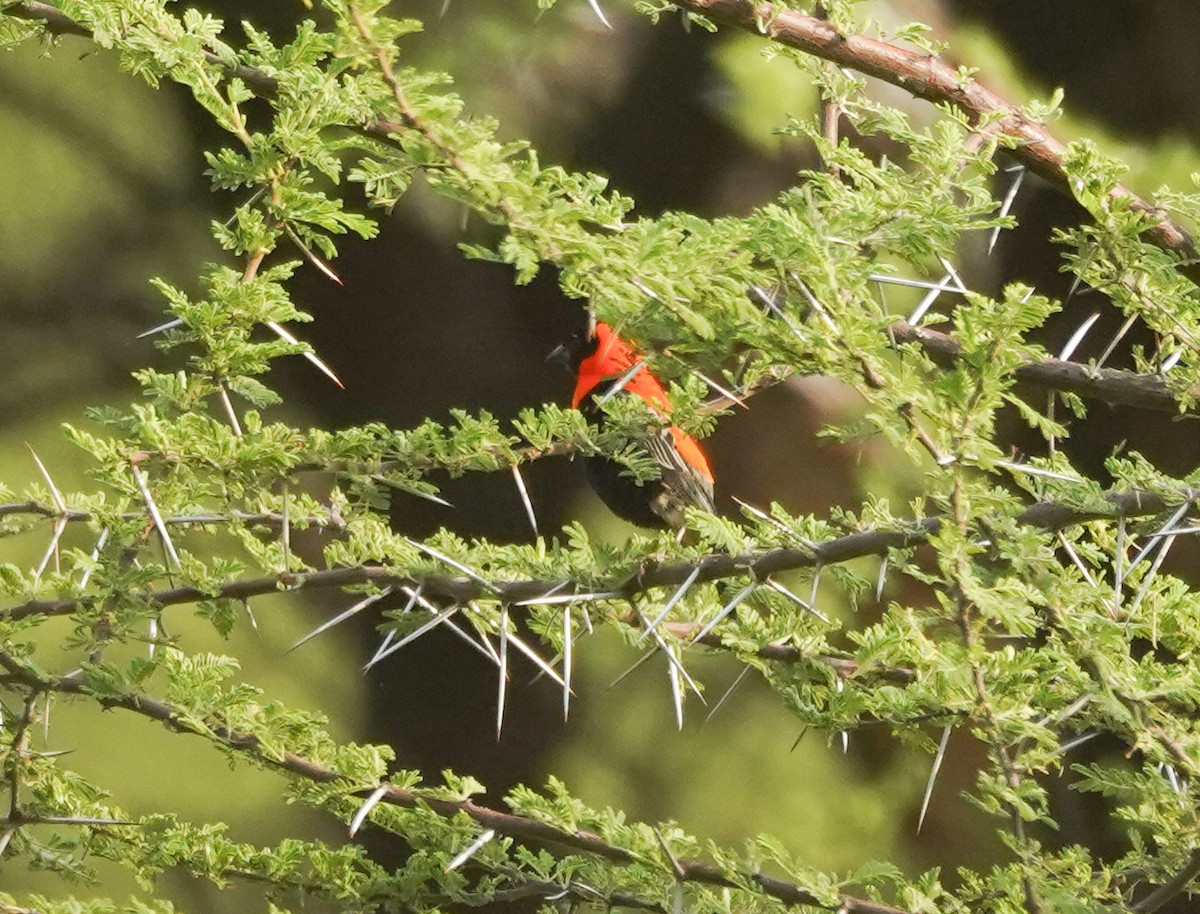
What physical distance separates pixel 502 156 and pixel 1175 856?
102 cm

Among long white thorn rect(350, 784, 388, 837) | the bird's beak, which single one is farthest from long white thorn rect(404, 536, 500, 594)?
the bird's beak

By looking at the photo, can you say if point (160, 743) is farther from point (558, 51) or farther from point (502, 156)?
point (502, 156)

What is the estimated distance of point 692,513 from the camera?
3.95 ft

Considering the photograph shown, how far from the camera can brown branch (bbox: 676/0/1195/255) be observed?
49.9 inches

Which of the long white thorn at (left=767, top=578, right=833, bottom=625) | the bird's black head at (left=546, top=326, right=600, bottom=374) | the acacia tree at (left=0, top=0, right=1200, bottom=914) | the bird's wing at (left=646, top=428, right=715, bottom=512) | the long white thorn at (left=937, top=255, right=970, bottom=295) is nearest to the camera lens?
the acacia tree at (left=0, top=0, right=1200, bottom=914)

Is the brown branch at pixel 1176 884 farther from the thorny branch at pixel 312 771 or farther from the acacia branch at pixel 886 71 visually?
the acacia branch at pixel 886 71

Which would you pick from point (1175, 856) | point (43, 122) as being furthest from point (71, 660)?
point (1175, 856)

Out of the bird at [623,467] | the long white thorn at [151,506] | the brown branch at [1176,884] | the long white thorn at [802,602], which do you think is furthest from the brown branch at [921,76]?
the bird at [623,467]

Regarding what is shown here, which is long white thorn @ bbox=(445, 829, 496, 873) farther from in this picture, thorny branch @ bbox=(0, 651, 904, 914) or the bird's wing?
the bird's wing

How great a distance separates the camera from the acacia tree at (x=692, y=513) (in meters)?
0.81

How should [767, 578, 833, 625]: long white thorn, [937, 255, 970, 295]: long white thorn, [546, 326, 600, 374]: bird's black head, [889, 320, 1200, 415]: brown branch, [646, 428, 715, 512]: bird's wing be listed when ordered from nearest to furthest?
1. [937, 255, 970, 295]: long white thorn
2. [889, 320, 1200, 415]: brown branch
3. [767, 578, 833, 625]: long white thorn
4. [646, 428, 715, 512]: bird's wing
5. [546, 326, 600, 374]: bird's black head

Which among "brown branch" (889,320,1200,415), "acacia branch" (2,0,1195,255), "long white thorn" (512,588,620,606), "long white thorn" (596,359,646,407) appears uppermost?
"acacia branch" (2,0,1195,255)

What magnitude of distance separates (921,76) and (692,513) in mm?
609

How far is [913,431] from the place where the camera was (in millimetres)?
829
